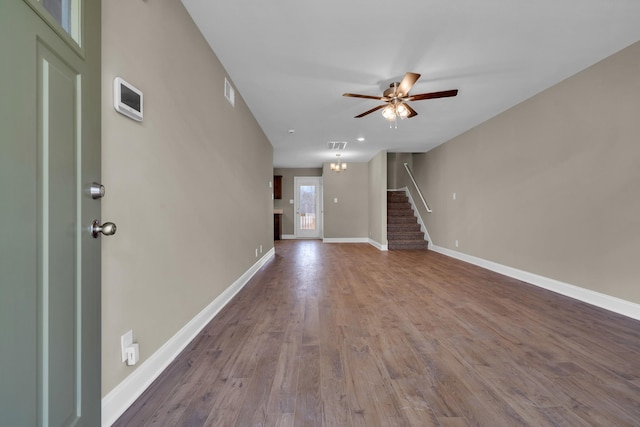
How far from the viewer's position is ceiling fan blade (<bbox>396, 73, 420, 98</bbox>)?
263cm

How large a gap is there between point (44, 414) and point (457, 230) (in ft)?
19.4

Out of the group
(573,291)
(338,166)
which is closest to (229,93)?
(573,291)

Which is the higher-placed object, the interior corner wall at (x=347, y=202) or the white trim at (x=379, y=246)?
the interior corner wall at (x=347, y=202)

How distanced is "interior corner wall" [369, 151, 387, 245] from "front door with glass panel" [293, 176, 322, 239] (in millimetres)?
2049

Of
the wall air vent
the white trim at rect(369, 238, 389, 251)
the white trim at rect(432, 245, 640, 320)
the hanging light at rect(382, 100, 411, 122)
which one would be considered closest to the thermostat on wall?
the wall air vent

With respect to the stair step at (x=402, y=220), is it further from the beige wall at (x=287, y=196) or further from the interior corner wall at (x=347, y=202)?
the beige wall at (x=287, y=196)

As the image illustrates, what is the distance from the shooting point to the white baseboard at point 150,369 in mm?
1248

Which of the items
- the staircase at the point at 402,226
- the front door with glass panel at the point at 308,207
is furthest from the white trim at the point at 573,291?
the front door with glass panel at the point at 308,207

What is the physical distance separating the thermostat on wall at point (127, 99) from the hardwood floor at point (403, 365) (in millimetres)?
1449

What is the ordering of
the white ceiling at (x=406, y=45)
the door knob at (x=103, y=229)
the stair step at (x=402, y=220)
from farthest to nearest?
the stair step at (x=402, y=220), the white ceiling at (x=406, y=45), the door knob at (x=103, y=229)

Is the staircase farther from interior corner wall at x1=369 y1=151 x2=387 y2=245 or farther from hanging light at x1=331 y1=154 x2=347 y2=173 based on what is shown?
hanging light at x1=331 y1=154 x2=347 y2=173

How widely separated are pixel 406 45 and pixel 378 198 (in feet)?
15.6

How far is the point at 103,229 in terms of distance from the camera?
39.7 inches

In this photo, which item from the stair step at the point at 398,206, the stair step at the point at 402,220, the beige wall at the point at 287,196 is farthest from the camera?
the beige wall at the point at 287,196
